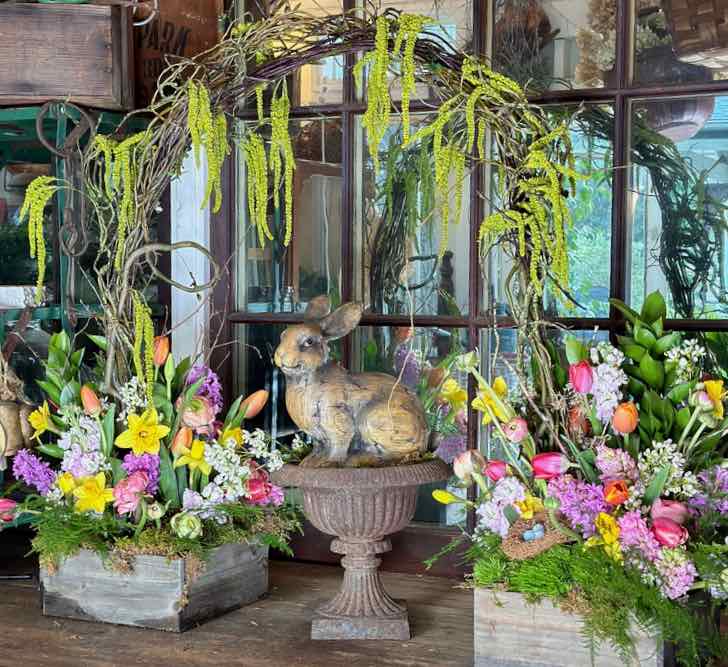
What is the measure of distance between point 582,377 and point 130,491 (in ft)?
2.80

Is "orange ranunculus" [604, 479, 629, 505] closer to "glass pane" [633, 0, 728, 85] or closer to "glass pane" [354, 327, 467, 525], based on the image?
"glass pane" [354, 327, 467, 525]

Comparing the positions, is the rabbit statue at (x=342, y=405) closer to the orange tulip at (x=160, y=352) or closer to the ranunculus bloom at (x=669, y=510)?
the orange tulip at (x=160, y=352)

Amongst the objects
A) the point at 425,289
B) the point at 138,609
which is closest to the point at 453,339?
the point at 425,289

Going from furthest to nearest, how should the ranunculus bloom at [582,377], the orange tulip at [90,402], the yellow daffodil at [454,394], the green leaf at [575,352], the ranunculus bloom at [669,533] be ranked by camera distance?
the yellow daffodil at [454,394] → the orange tulip at [90,402] → the green leaf at [575,352] → the ranunculus bloom at [582,377] → the ranunculus bloom at [669,533]

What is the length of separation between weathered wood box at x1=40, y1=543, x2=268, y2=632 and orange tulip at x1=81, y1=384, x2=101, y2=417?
0.27 metres

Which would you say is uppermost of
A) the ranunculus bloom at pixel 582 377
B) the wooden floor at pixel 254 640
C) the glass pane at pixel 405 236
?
the glass pane at pixel 405 236

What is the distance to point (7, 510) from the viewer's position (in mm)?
2299

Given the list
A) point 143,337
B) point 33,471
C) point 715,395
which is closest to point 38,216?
point 143,337

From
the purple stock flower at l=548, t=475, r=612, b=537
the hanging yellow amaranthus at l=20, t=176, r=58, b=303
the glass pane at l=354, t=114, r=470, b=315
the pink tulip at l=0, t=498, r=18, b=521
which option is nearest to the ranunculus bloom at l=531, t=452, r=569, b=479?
the purple stock flower at l=548, t=475, r=612, b=537

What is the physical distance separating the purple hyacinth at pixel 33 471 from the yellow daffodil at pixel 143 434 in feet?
0.71

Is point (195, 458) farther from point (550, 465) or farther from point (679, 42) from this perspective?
point (679, 42)

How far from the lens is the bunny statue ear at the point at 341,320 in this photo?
6.88 feet

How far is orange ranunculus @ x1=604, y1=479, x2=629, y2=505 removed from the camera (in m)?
1.81

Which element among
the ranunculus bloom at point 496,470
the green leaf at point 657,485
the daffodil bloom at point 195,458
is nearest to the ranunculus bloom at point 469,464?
the ranunculus bloom at point 496,470
